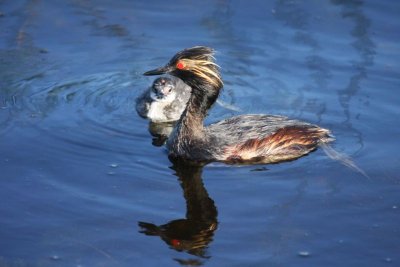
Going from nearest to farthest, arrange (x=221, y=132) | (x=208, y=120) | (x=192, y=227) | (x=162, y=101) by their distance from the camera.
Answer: (x=192, y=227) < (x=221, y=132) < (x=208, y=120) < (x=162, y=101)

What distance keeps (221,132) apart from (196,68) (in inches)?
27.4

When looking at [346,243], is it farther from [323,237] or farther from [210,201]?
[210,201]

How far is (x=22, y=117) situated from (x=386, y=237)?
4.21m

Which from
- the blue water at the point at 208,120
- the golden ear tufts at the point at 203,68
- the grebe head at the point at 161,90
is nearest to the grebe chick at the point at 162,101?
the grebe head at the point at 161,90

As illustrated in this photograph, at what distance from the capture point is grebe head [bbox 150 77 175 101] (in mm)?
10096

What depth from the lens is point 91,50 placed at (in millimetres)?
11273

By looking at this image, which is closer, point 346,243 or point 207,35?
point 346,243

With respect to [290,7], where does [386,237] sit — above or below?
below

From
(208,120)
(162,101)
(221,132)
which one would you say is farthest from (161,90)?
(221,132)

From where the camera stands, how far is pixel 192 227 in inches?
289

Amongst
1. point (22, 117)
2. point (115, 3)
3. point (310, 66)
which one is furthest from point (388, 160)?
point (115, 3)

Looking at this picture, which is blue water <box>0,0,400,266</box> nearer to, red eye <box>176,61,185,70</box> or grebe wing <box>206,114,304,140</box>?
grebe wing <box>206,114,304,140</box>

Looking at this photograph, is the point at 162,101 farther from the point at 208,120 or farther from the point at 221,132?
the point at 221,132

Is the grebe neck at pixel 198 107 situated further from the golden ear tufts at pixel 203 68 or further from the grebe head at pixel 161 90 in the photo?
the grebe head at pixel 161 90
